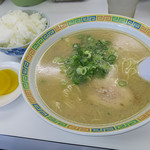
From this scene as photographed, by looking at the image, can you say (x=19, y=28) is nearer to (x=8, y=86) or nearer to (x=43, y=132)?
(x=8, y=86)

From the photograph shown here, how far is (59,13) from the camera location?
1.81 m

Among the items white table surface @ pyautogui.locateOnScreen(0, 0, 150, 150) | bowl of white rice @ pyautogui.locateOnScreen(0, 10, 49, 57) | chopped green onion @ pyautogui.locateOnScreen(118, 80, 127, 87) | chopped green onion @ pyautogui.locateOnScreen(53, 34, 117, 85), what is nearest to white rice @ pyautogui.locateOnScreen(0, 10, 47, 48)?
bowl of white rice @ pyautogui.locateOnScreen(0, 10, 49, 57)

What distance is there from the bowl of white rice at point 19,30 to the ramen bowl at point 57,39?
0.15m

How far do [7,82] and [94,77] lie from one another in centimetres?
63

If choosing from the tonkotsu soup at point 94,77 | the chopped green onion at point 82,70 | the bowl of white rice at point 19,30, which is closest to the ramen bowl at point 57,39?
the tonkotsu soup at point 94,77

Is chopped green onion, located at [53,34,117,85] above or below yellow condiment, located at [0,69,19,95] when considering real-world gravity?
above

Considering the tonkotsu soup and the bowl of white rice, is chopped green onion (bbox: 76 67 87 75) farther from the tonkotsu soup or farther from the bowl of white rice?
the bowl of white rice

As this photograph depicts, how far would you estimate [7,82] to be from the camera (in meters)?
1.18

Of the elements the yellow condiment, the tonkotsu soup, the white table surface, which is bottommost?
the white table surface

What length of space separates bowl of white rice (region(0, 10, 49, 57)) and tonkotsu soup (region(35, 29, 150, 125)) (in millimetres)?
209

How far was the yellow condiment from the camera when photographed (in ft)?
3.81

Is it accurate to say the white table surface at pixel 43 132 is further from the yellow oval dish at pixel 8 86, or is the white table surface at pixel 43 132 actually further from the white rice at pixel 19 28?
the white rice at pixel 19 28

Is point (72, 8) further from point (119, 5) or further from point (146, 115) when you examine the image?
point (146, 115)

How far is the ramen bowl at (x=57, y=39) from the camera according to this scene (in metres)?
0.76
